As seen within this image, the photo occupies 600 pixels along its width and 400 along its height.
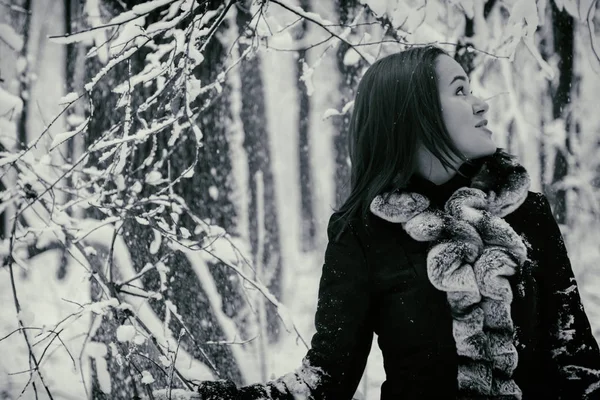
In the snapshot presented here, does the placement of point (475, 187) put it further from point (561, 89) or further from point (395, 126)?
point (561, 89)

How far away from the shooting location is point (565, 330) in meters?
1.51

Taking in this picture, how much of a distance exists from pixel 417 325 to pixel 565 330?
383 millimetres

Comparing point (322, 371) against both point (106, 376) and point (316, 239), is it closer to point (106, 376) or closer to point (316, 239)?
point (106, 376)

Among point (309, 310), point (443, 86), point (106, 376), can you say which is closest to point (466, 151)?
point (443, 86)

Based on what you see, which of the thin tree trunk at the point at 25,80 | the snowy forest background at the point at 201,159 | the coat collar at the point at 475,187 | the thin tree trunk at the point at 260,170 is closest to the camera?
the coat collar at the point at 475,187

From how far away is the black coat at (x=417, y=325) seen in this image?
149 cm

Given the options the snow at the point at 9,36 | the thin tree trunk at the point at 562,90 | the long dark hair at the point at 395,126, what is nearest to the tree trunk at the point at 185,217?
the snow at the point at 9,36

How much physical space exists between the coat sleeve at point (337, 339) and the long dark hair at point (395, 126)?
0.51ft

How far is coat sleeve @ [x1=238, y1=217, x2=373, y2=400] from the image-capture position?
1488 mm

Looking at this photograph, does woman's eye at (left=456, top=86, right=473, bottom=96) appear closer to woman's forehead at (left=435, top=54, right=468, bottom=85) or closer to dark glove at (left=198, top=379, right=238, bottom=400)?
woman's forehead at (left=435, top=54, right=468, bottom=85)

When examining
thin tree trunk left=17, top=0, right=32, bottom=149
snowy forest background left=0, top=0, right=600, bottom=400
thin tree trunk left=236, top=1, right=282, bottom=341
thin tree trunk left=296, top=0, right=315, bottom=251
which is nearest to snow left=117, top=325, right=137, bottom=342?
snowy forest background left=0, top=0, right=600, bottom=400

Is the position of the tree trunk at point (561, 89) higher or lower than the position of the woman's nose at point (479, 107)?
higher

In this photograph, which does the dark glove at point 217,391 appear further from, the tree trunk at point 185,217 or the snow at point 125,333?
the tree trunk at point 185,217

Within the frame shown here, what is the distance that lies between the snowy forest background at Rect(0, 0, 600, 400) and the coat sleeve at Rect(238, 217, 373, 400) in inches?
21.7
